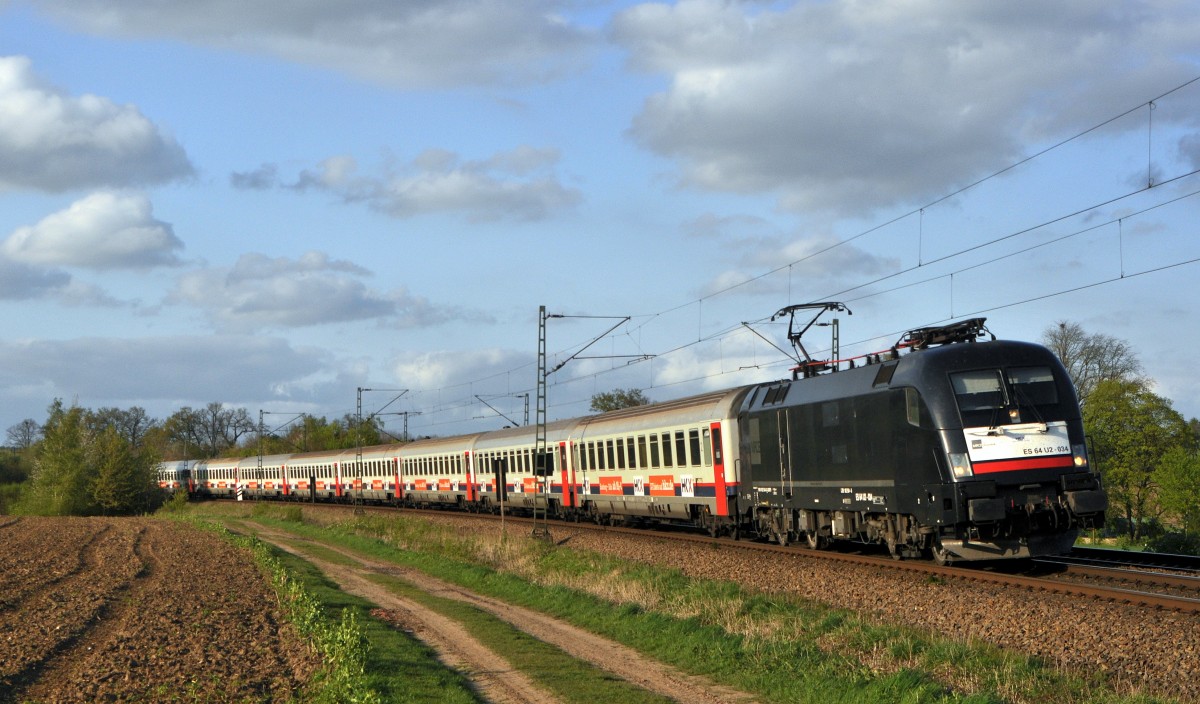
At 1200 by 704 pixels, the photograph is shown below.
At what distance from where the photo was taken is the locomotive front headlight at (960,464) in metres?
18.7

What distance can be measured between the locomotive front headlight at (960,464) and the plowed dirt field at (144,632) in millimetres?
10533

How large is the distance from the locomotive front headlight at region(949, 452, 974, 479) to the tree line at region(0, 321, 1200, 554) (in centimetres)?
206

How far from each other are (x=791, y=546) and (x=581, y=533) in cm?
954

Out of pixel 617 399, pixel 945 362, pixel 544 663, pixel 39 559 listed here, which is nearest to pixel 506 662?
pixel 544 663

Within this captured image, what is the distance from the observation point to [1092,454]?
64.2ft

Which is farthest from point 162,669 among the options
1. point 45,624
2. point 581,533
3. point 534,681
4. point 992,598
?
point 581,533

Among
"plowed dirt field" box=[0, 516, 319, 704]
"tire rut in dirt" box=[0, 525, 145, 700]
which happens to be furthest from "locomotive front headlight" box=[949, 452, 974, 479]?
"tire rut in dirt" box=[0, 525, 145, 700]

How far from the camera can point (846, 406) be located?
22406 mm

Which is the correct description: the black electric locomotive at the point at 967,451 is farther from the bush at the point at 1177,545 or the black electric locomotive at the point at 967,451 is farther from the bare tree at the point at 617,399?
the bare tree at the point at 617,399

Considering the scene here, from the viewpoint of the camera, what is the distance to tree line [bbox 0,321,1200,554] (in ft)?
125

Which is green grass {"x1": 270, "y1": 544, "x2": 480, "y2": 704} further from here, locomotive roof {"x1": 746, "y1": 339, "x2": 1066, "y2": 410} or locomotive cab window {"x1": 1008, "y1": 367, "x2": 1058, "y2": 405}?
locomotive cab window {"x1": 1008, "y1": 367, "x2": 1058, "y2": 405}

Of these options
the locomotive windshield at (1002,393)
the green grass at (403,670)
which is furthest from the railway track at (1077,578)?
the green grass at (403,670)

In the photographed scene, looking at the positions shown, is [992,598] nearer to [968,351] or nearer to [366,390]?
[968,351]

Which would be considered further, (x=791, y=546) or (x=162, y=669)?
(x=791, y=546)
